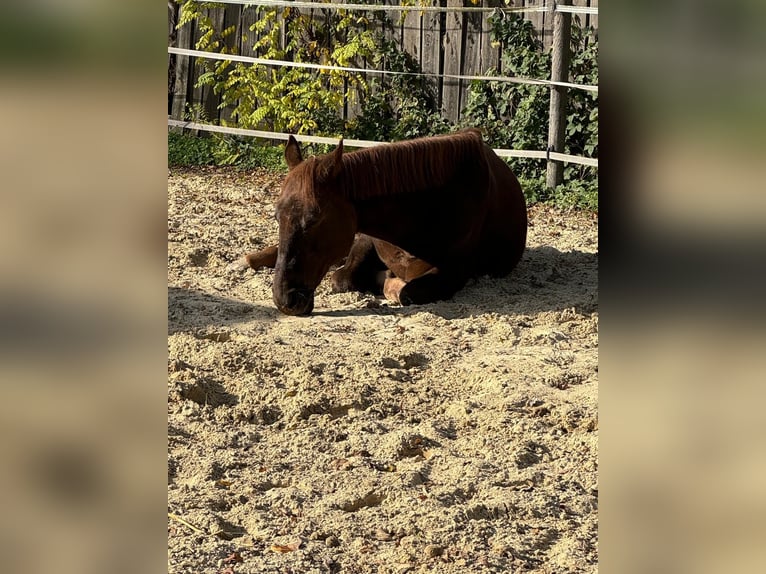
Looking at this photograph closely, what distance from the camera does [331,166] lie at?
564cm

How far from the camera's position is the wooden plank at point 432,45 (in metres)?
10.5

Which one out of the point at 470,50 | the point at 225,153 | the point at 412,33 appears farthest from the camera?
the point at 225,153

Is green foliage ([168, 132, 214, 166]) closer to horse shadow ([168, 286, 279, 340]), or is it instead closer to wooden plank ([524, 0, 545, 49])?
wooden plank ([524, 0, 545, 49])

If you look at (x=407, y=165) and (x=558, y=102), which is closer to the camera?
(x=407, y=165)

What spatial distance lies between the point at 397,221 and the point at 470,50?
507 cm

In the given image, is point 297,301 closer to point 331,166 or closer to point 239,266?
point 331,166

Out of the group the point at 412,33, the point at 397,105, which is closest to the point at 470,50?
the point at 412,33

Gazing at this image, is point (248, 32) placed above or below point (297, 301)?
above

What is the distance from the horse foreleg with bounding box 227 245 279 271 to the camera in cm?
662

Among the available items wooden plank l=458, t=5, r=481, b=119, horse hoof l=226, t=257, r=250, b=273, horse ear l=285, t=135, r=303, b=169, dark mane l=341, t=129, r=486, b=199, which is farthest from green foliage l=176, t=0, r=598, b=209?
horse ear l=285, t=135, r=303, b=169
